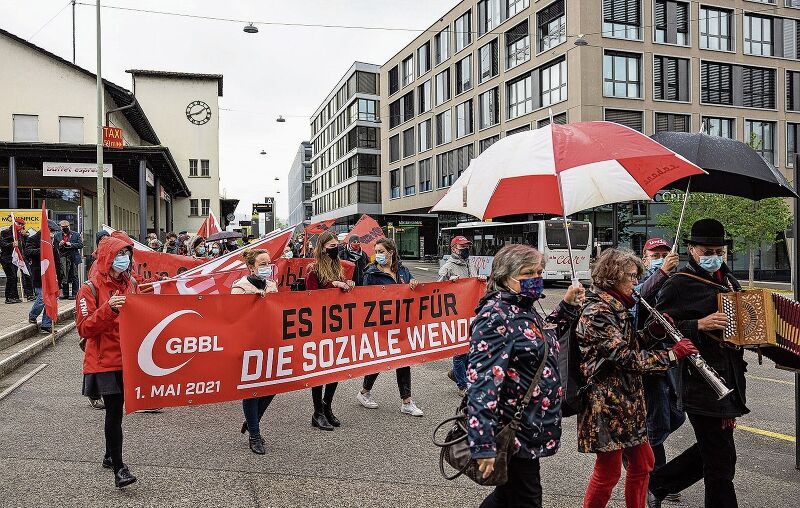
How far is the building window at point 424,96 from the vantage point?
183 feet

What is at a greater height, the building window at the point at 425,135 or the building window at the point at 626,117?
the building window at the point at 425,135

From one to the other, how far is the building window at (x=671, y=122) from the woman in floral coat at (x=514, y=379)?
126ft

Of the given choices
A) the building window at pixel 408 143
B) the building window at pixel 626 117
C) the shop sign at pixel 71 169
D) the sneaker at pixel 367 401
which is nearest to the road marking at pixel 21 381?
the sneaker at pixel 367 401

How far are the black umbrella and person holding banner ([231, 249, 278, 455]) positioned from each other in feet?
12.1

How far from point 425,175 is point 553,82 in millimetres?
19727

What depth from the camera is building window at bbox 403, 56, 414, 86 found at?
193 ft

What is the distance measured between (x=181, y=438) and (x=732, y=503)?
4.57 m

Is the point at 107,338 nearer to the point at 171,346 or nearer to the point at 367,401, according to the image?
the point at 171,346

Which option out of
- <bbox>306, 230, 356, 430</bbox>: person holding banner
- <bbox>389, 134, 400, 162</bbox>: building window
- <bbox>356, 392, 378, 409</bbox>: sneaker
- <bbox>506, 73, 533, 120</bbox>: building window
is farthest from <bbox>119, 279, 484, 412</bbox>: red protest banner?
<bbox>389, 134, 400, 162</bbox>: building window

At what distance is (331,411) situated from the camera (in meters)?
6.63

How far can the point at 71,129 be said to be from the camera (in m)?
32.1

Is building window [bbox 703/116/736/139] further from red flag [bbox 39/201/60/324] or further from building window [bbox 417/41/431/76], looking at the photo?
red flag [bbox 39/201/60/324]

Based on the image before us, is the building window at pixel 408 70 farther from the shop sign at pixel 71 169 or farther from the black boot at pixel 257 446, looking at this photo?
the black boot at pixel 257 446

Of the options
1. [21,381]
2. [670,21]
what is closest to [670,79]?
[670,21]
